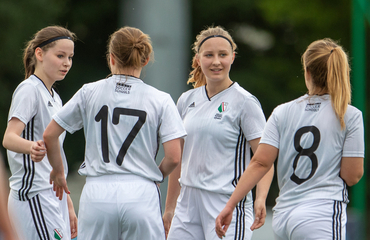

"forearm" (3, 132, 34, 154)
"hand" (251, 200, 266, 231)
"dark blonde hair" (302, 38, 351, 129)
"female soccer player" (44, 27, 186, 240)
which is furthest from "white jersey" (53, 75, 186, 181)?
"dark blonde hair" (302, 38, 351, 129)

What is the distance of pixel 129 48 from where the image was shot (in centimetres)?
322

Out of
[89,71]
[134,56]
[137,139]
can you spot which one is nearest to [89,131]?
[137,139]

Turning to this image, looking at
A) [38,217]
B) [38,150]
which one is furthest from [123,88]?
[38,217]

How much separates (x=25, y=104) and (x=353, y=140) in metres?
2.11

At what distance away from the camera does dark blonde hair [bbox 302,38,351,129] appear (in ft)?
9.94

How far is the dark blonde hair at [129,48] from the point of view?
3.22 metres

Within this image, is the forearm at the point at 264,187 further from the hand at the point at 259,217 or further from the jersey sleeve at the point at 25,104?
the jersey sleeve at the point at 25,104

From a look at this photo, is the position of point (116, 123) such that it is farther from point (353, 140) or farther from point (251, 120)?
point (353, 140)

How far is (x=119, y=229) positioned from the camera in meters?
3.13

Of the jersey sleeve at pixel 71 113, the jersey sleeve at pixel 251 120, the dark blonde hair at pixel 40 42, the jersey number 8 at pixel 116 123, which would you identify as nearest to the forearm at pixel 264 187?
the jersey sleeve at pixel 251 120

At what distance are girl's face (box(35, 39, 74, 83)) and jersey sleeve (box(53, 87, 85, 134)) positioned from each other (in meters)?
0.68

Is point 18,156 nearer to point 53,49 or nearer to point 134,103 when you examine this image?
point 53,49

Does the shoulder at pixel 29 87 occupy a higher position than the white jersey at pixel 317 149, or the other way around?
the shoulder at pixel 29 87

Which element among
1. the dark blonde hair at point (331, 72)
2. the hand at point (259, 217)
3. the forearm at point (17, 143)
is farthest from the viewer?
the forearm at point (17, 143)
